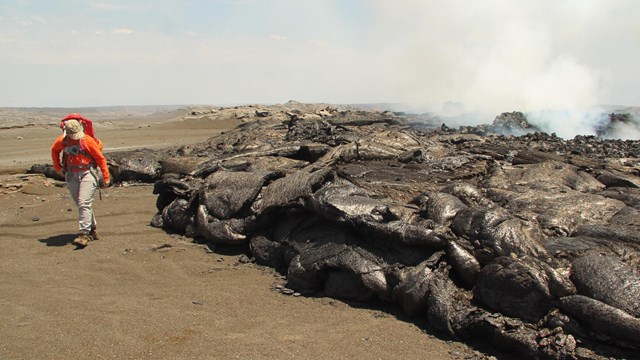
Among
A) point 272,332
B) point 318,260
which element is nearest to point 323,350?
point 272,332

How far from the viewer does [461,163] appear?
10609mm

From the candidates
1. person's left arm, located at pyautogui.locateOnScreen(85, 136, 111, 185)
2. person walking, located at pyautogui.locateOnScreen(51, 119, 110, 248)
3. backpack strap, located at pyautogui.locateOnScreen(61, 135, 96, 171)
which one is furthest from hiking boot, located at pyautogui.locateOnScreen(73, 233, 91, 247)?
backpack strap, located at pyautogui.locateOnScreen(61, 135, 96, 171)

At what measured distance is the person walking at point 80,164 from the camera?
328 inches

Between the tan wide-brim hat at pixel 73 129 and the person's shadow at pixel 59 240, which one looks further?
the person's shadow at pixel 59 240

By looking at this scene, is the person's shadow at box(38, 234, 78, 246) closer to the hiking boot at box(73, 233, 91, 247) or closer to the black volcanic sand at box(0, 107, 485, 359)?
the black volcanic sand at box(0, 107, 485, 359)

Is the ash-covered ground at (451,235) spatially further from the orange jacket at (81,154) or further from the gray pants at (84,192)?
the orange jacket at (81,154)

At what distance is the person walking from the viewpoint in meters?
8.34

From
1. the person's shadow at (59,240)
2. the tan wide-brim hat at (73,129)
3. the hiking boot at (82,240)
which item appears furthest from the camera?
the person's shadow at (59,240)

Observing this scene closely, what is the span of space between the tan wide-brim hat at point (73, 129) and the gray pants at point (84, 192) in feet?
1.92

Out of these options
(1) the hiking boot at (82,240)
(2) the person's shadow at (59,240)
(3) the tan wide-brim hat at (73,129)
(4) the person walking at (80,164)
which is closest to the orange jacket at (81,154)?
(4) the person walking at (80,164)

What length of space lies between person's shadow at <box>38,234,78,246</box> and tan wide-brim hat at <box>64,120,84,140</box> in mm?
1750

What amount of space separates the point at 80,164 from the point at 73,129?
563 millimetres

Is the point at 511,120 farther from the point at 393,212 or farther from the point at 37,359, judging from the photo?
the point at 37,359

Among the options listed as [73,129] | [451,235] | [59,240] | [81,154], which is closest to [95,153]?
[81,154]
